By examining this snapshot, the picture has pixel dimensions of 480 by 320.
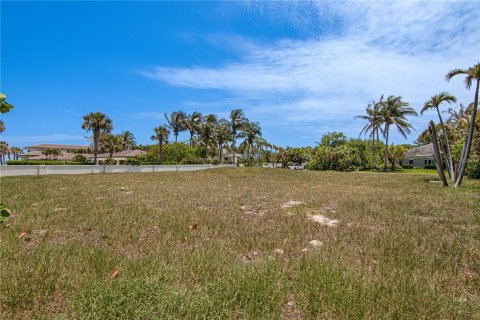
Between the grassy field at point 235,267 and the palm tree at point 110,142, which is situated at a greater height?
the palm tree at point 110,142

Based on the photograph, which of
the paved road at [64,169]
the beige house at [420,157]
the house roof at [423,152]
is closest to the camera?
the paved road at [64,169]

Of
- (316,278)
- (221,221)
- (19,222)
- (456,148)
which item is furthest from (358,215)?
(456,148)

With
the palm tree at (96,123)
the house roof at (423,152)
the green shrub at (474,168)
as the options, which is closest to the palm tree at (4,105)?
the green shrub at (474,168)

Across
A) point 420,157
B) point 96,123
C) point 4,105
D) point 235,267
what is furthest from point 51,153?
point 420,157

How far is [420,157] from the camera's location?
203 feet

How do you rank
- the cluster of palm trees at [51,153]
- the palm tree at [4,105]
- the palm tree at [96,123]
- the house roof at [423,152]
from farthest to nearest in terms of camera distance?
the cluster of palm trees at [51,153]
the house roof at [423,152]
the palm tree at [96,123]
the palm tree at [4,105]

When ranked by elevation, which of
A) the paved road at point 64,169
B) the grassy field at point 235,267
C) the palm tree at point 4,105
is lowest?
the grassy field at point 235,267

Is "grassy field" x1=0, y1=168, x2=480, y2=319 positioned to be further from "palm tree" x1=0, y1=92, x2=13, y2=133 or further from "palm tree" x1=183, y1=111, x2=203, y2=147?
"palm tree" x1=183, y1=111, x2=203, y2=147

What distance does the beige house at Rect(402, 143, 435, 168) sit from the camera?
196 feet

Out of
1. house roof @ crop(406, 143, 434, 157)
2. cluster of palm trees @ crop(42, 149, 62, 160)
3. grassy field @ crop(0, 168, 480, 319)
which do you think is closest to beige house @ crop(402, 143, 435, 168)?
house roof @ crop(406, 143, 434, 157)

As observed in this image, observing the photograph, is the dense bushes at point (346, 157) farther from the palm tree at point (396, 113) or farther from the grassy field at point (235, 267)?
the grassy field at point (235, 267)

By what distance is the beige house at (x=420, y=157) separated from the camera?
59850 mm

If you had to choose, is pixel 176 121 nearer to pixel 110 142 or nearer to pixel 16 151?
pixel 110 142

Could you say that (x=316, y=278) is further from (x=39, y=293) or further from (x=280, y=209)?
(x=280, y=209)
